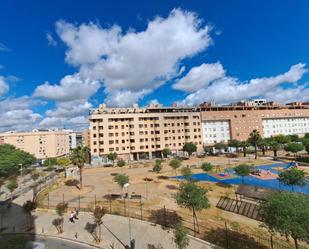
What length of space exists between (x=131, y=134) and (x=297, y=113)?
9832 centimetres

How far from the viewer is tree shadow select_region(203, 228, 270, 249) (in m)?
18.9

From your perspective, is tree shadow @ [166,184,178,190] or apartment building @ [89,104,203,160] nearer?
tree shadow @ [166,184,178,190]

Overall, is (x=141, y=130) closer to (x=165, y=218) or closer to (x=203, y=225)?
(x=165, y=218)

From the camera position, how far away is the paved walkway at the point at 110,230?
764 inches

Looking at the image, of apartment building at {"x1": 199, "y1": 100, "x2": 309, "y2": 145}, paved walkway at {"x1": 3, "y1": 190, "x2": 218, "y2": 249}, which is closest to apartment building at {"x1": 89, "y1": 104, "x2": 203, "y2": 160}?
apartment building at {"x1": 199, "y1": 100, "x2": 309, "y2": 145}

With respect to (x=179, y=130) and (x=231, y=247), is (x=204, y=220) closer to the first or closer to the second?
(x=231, y=247)

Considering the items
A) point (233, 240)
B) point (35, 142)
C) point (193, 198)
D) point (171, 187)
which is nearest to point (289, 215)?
point (233, 240)

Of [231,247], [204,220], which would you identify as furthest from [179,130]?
[231,247]

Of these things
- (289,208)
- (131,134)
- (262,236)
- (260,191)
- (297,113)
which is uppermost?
(297,113)

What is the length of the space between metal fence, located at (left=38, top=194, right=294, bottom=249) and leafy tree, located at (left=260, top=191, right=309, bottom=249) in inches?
82.2

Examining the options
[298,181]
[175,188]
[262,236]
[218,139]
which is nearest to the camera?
[262,236]

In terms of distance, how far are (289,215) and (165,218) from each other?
1420cm

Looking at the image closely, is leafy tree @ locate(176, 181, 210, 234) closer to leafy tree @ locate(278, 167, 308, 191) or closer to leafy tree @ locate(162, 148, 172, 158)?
leafy tree @ locate(278, 167, 308, 191)

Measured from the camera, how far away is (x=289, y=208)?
14.4 metres
